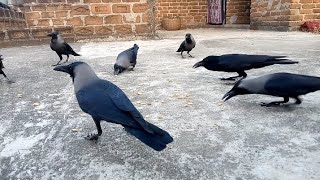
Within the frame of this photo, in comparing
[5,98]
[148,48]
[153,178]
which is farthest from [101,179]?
[148,48]

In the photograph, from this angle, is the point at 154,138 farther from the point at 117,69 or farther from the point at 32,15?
the point at 32,15

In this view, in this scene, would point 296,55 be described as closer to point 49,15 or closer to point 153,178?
point 153,178

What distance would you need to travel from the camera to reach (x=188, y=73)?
360cm

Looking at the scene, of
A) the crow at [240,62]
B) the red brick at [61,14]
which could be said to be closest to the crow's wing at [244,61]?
the crow at [240,62]

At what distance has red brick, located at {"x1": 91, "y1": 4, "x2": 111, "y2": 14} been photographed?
727 centimetres

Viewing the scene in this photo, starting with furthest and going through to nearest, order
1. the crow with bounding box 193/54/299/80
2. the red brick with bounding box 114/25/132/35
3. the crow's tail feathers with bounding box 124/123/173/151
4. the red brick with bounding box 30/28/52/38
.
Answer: the red brick with bounding box 114/25/132/35 → the red brick with bounding box 30/28/52/38 → the crow with bounding box 193/54/299/80 → the crow's tail feathers with bounding box 124/123/173/151

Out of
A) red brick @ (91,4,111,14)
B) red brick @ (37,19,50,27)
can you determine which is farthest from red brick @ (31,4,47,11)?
red brick @ (91,4,111,14)

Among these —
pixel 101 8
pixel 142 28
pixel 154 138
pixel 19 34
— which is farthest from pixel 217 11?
pixel 154 138

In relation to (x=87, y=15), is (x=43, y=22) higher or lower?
lower

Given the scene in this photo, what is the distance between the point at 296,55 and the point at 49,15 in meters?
5.70

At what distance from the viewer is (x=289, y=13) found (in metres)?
9.04

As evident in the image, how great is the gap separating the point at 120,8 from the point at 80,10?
3.16 feet

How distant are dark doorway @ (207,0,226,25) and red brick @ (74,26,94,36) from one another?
8.77 metres

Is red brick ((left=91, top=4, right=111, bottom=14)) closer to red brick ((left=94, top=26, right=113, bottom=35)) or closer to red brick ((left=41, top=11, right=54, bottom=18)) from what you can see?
red brick ((left=94, top=26, right=113, bottom=35))
